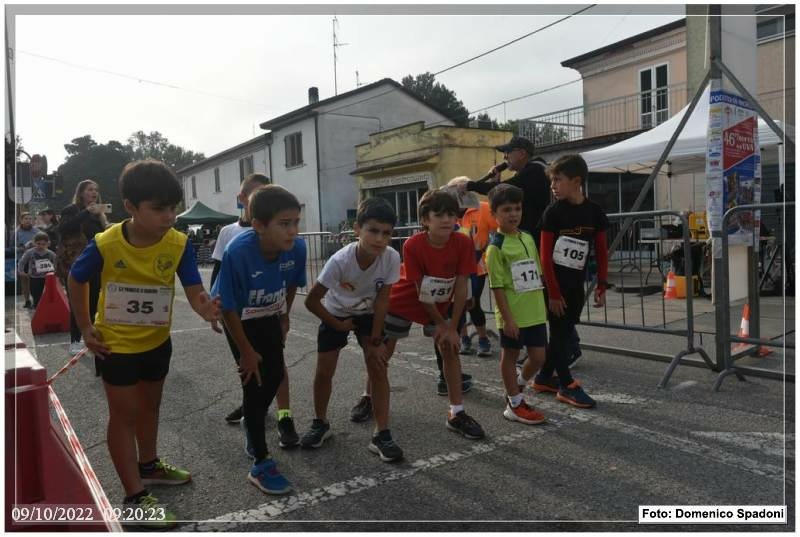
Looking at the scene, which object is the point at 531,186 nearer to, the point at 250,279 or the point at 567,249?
the point at 567,249

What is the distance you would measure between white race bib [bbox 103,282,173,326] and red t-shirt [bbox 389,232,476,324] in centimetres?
140

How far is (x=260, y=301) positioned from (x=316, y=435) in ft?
3.26

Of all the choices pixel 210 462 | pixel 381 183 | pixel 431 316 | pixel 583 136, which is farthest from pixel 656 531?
pixel 381 183

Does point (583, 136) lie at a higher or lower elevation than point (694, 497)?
higher

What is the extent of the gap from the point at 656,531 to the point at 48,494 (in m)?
2.36

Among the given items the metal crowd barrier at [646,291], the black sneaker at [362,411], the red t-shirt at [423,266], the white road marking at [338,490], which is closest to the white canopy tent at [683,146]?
the metal crowd barrier at [646,291]

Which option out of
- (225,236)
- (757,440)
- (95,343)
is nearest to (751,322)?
(757,440)

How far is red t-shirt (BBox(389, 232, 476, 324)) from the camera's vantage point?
360 cm

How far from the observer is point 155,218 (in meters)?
2.61

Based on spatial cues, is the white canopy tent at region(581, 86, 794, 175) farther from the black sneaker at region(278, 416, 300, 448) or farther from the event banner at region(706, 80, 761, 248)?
the black sneaker at region(278, 416, 300, 448)

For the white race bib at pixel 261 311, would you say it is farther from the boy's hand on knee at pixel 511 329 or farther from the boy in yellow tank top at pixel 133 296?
the boy's hand on knee at pixel 511 329

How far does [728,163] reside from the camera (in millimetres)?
5129

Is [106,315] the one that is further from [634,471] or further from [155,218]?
[634,471]

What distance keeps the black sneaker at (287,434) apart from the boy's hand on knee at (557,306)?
6.21 ft
